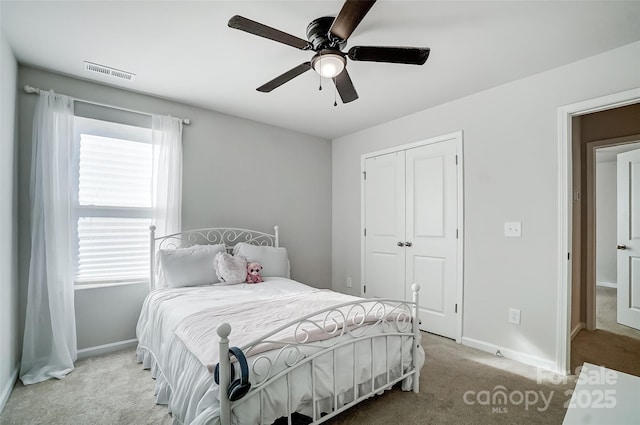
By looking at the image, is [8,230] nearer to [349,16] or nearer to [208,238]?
[208,238]

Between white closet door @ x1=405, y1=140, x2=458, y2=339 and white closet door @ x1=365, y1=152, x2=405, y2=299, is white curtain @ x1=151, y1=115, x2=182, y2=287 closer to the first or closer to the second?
white closet door @ x1=365, y1=152, x2=405, y2=299

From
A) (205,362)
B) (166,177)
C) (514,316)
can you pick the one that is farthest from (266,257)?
(514,316)

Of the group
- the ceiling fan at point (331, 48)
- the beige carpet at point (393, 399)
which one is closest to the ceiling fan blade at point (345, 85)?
the ceiling fan at point (331, 48)

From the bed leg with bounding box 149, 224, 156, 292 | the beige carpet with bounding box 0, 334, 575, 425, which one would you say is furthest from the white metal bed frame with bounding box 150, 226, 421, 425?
the bed leg with bounding box 149, 224, 156, 292

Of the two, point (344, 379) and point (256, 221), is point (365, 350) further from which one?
point (256, 221)

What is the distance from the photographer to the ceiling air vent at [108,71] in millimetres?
2485

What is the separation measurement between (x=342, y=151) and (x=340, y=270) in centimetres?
179

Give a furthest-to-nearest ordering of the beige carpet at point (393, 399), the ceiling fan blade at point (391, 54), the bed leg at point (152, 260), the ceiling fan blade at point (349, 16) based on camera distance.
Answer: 1. the bed leg at point (152, 260)
2. the beige carpet at point (393, 399)
3. the ceiling fan blade at point (391, 54)
4. the ceiling fan blade at point (349, 16)

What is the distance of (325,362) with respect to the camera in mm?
1658

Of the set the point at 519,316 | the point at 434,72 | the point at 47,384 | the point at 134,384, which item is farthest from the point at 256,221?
the point at 519,316

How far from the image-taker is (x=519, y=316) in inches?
106

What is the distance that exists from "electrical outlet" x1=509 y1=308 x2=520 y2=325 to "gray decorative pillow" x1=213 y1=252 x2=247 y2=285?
8.37 feet

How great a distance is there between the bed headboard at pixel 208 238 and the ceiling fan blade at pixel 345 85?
2.02 meters

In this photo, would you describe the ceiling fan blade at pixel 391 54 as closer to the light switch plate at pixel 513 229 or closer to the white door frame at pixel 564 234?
the white door frame at pixel 564 234
